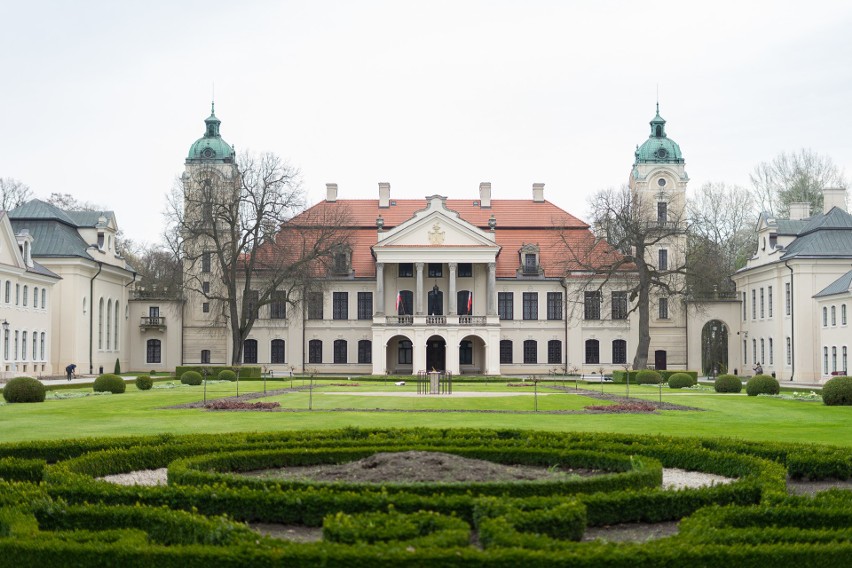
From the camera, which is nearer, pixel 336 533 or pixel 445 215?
pixel 336 533

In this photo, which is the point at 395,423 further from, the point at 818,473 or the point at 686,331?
the point at 686,331

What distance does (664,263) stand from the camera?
71.0 m

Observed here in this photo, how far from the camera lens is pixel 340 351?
6938 cm

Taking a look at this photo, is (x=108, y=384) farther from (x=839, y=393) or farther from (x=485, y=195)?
(x=485, y=195)

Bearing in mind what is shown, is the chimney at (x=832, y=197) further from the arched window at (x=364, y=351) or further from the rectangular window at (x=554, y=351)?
the arched window at (x=364, y=351)

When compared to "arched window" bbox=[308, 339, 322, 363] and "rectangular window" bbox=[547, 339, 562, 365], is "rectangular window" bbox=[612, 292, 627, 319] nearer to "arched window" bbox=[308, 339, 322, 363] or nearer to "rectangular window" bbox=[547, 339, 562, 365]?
"rectangular window" bbox=[547, 339, 562, 365]

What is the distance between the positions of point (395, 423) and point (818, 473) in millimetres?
10894

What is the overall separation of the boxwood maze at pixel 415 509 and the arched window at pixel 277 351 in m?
52.4

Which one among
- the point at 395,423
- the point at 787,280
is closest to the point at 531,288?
the point at 787,280

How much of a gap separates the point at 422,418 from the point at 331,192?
50066 mm

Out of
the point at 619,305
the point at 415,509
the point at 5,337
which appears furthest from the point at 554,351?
the point at 415,509

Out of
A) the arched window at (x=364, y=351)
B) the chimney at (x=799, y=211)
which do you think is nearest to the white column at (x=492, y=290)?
the arched window at (x=364, y=351)

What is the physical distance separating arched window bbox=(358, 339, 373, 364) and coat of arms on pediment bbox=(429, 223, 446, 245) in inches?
361

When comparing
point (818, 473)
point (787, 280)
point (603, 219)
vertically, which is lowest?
point (818, 473)
